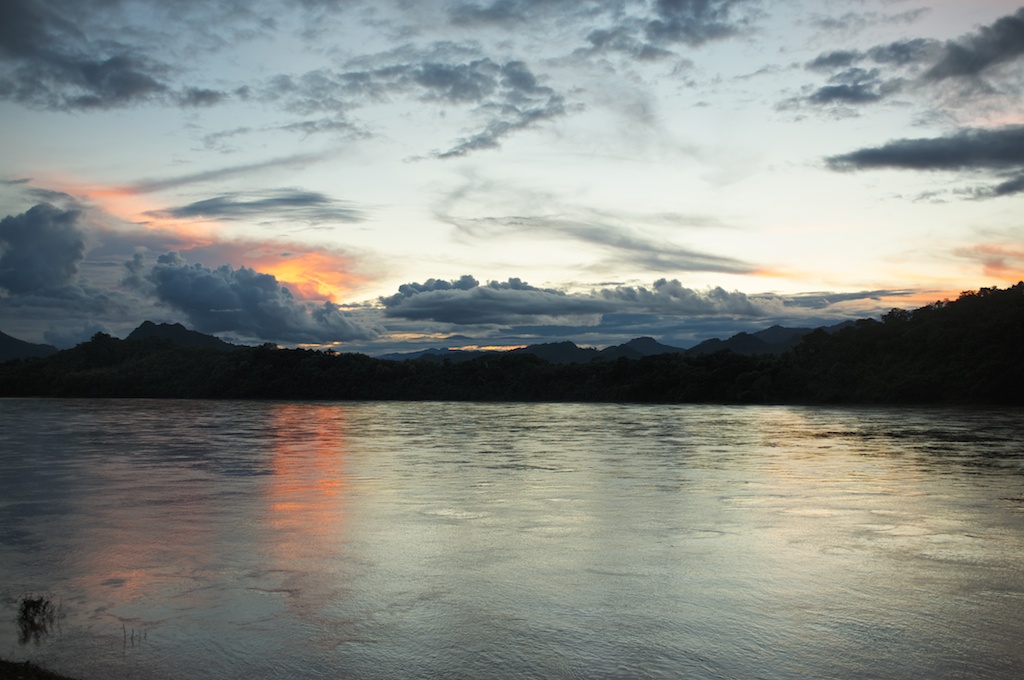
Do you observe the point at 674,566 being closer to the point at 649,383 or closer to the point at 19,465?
the point at 19,465

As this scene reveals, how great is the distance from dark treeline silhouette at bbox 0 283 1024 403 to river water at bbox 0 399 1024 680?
73.9 metres

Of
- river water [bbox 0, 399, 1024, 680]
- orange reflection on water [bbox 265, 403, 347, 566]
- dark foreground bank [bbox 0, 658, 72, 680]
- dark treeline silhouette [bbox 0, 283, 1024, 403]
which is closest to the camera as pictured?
dark foreground bank [bbox 0, 658, 72, 680]

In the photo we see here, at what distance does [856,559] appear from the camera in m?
12.0

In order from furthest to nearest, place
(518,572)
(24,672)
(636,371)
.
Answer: (636,371)
(518,572)
(24,672)

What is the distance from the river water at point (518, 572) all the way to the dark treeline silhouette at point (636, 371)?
7388cm

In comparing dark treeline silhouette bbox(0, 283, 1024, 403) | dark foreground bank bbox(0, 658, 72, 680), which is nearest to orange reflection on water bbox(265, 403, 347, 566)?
dark foreground bank bbox(0, 658, 72, 680)

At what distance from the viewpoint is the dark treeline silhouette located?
90.4m

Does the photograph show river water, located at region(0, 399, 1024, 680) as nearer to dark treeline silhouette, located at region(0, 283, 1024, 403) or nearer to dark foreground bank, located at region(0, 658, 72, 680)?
dark foreground bank, located at region(0, 658, 72, 680)

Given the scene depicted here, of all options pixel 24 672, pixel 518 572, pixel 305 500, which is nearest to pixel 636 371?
pixel 305 500

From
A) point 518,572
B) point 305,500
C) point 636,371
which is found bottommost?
point 305,500

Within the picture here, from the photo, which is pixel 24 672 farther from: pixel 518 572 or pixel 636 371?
pixel 636 371

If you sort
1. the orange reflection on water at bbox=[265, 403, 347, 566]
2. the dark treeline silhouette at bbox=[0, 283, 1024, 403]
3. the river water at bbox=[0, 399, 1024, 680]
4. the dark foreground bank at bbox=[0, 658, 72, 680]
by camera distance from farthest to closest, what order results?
1. the dark treeline silhouette at bbox=[0, 283, 1024, 403]
2. the orange reflection on water at bbox=[265, 403, 347, 566]
3. the river water at bbox=[0, 399, 1024, 680]
4. the dark foreground bank at bbox=[0, 658, 72, 680]

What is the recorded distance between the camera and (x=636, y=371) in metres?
124

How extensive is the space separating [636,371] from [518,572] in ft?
376
